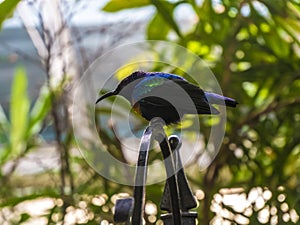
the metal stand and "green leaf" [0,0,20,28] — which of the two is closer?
the metal stand

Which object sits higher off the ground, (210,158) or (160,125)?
(160,125)

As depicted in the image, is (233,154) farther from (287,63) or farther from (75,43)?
(75,43)

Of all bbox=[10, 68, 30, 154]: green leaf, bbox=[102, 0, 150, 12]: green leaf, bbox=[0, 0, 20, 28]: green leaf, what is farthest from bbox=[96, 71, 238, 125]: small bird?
bbox=[10, 68, 30, 154]: green leaf

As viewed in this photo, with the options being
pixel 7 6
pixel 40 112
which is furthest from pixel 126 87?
pixel 40 112

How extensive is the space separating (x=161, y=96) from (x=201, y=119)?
19.0 inches

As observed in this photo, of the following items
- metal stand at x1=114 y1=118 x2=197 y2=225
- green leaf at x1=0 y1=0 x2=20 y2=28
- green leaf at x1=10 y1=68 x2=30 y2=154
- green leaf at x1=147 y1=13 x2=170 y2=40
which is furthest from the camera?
green leaf at x1=10 y1=68 x2=30 y2=154

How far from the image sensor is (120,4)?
913 millimetres

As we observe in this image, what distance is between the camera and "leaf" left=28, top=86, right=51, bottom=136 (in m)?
1.01

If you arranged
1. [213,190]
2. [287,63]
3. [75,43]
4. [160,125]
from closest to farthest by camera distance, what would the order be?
[160,125], [213,190], [287,63], [75,43]

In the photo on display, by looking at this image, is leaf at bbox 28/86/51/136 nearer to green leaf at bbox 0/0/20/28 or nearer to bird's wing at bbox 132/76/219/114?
green leaf at bbox 0/0/20/28

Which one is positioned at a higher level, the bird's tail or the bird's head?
the bird's head

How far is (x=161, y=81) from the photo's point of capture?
0.45 meters

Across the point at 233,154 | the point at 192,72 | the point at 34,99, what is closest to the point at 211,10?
the point at 192,72

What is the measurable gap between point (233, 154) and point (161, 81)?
1.66 ft
